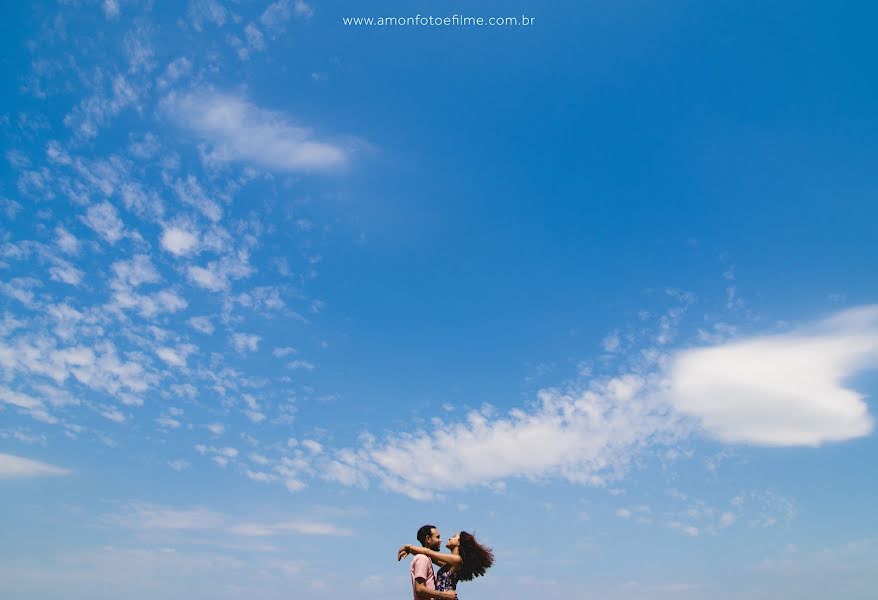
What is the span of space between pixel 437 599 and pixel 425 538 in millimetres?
1082

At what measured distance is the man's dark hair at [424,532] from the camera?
11953 mm

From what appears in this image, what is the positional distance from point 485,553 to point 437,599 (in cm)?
119

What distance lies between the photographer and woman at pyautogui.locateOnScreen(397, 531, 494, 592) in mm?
11586

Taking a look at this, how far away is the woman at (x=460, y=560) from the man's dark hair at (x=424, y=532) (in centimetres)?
27

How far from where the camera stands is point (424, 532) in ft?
39.3

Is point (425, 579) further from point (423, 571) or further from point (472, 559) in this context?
point (472, 559)

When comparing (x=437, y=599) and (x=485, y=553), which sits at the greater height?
(x=485, y=553)

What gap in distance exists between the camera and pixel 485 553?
1168 cm

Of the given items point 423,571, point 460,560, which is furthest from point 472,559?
point 423,571

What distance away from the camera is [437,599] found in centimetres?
1141

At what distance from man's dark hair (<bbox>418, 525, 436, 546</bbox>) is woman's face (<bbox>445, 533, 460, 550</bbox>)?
15.6 inches

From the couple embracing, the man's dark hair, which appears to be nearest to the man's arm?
the couple embracing

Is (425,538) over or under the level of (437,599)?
over

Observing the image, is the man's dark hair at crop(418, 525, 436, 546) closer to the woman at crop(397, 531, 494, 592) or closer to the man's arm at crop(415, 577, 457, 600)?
the woman at crop(397, 531, 494, 592)
